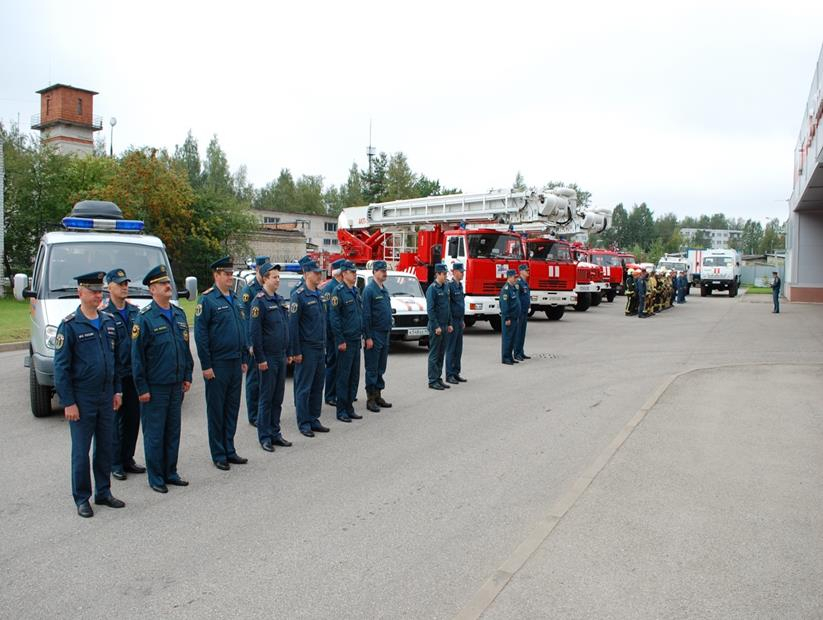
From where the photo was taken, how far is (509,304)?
13.4m

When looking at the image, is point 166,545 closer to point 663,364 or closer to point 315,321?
point 315,321

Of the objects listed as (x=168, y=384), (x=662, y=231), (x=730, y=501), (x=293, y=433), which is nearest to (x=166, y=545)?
(x=168, y=384)

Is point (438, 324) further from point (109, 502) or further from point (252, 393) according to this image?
point (109, 502)

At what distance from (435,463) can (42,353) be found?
4776 millimetres

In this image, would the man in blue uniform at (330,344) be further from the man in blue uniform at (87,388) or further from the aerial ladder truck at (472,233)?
the aerial ladder truck at (472,233)

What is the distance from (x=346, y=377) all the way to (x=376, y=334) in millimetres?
913

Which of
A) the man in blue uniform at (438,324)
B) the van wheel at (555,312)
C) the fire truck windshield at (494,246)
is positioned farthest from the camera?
the van wheel at (555,312)

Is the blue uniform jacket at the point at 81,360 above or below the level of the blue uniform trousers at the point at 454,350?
above

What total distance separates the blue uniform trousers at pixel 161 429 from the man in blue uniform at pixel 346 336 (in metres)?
2.86

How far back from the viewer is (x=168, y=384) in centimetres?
587

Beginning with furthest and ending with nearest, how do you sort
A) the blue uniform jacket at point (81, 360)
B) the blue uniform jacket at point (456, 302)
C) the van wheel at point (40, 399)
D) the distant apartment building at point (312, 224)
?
the distant apartment building at point (312, 224) → the blue uniform jacket at point (456, 302) → the van wheel at point (40, 399) → the blue uniform jacket at point (81, 360)

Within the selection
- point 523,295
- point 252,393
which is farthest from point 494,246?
point 252,393

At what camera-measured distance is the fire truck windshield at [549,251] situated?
2259 cm

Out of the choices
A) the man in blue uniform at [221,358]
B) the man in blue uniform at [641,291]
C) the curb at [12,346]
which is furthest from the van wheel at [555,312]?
the man in blue uniform at [221,358]
